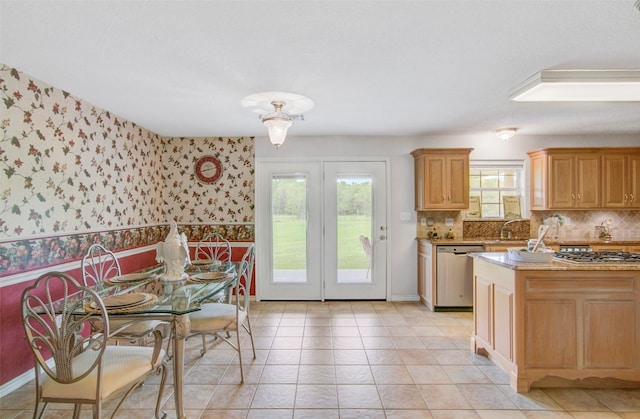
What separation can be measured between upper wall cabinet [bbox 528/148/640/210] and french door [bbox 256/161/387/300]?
84.0 inches

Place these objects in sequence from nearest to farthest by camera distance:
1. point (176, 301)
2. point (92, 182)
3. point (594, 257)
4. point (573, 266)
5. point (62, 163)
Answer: point (176, 301), point (573, 266), point (594, 257), point (62, 163), point (92, 182)

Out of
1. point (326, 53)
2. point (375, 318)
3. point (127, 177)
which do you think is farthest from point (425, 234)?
point (127, 177)

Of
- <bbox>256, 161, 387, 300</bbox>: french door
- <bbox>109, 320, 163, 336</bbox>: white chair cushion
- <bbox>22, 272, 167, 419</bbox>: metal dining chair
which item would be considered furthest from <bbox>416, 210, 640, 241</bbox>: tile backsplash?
<bbox>22, 272, 167, 419</bbox>: metal dining chair

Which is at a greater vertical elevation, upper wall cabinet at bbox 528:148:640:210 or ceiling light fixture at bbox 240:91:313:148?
ceiling light fixture at bbox 240:91:313:148

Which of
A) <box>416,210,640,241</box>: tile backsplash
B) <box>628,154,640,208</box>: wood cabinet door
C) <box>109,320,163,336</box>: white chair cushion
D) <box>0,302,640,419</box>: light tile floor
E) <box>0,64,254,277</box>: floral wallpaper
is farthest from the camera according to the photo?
<box>416,210,640,241</box>: tile backsplash

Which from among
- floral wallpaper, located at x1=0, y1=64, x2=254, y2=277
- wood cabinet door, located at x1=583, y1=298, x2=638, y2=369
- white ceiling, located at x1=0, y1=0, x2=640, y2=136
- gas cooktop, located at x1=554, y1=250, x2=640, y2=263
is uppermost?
white ceiling, located at x1=0, y1=0, x2=640, y2=136

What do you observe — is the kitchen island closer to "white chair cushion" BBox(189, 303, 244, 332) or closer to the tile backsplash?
"white chair cushion" BBox(189, 303, 244, 332)

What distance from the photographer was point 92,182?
336cm

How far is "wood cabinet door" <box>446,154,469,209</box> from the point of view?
4.51 meters

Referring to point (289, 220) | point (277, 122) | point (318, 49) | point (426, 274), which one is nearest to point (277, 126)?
point (277, 122)

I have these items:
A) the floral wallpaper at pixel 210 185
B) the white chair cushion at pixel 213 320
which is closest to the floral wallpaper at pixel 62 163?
the floral wallpaper at pixel 210 185

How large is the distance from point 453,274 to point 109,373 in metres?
3.72

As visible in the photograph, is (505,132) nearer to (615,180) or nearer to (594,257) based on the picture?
(615,180)

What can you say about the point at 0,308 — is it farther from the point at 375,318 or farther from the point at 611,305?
the point at 611,305
